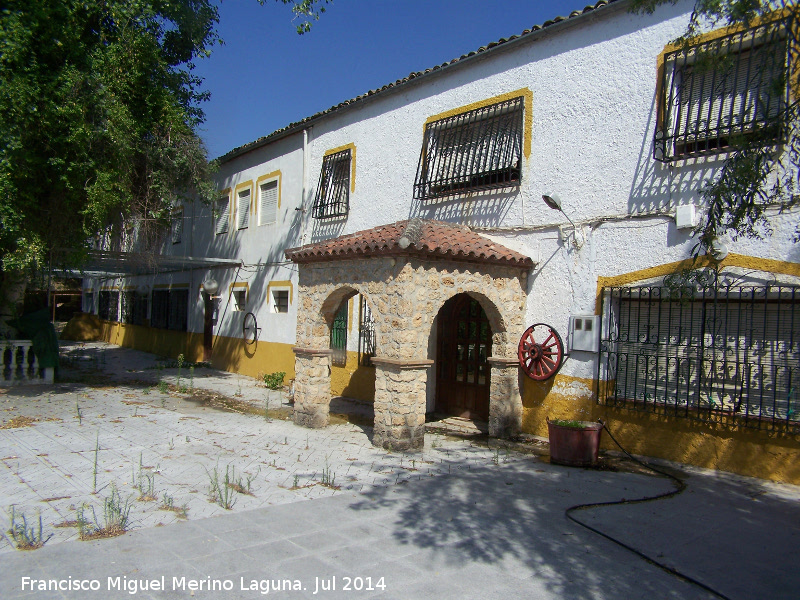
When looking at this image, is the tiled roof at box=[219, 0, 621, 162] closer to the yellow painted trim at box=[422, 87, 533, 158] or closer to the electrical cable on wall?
the yellow painted trim at box=[422, 87, 533, 158]

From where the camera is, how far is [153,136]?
11.7 metres

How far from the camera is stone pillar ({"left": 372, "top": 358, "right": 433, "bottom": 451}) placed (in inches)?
293

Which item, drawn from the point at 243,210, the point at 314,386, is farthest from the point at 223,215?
the point at 314,386

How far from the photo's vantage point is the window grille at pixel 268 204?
575 inches

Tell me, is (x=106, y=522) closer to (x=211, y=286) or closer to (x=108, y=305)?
(x=211, y=286)

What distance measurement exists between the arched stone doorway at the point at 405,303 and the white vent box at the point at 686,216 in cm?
218

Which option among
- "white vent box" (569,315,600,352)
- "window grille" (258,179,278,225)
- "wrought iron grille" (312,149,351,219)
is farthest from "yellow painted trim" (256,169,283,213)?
"white vent box" (569,315,600,352)

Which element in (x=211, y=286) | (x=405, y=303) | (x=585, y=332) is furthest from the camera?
(x=211, y=286)

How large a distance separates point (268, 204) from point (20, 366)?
6486mm

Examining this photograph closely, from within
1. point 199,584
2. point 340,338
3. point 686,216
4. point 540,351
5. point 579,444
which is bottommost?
point 199,584

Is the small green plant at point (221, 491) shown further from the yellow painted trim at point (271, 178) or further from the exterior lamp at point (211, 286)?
the exterior lamp at point (211, 286)

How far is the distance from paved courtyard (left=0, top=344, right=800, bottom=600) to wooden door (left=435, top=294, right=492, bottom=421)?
145cm

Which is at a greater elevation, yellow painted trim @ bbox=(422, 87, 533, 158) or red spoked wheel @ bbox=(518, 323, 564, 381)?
yellow painted trim @ bbox=(422, 87, 533, 158)

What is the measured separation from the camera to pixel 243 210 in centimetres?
1593
